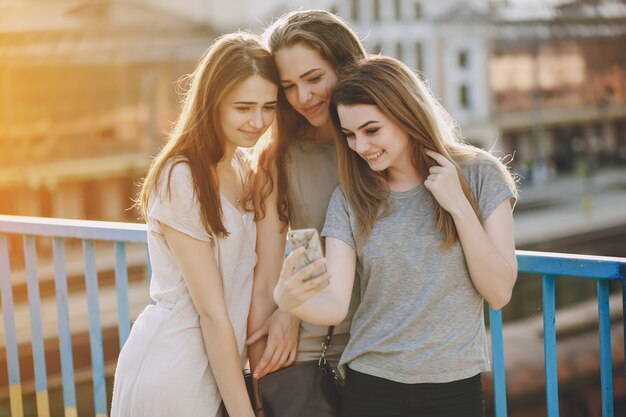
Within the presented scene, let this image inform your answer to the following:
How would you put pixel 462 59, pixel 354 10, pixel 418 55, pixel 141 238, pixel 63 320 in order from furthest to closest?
pixel 462 59
pixel 418 55
pixel 354 10
pixel 63 320
pixel 141 238

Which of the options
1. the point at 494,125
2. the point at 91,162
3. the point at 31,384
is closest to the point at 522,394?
the point at 31,384

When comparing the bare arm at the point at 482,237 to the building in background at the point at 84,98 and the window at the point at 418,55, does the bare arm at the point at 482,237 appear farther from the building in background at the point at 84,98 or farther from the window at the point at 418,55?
the window at the point at 418,55

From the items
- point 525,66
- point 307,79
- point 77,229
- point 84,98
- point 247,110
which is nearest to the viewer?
point 247,110

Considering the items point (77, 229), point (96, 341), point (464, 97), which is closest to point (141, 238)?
point (77, 229)

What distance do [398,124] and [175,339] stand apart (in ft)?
2.98

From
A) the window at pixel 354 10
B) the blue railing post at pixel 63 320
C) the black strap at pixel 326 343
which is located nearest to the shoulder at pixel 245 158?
the black strap at pixel 326 343

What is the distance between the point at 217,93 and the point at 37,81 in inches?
1224

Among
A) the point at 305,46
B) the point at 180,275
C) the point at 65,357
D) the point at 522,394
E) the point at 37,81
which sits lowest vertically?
the point at 522,394

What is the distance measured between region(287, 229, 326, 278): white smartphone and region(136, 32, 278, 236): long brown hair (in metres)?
0.45

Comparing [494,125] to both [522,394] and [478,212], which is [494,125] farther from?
[478,212]

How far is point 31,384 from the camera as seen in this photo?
1747 centimetres

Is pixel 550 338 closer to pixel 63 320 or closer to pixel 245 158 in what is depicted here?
pixel 245 158

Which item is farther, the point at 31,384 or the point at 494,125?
the point at 494,125

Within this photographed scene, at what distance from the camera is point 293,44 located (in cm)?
246
